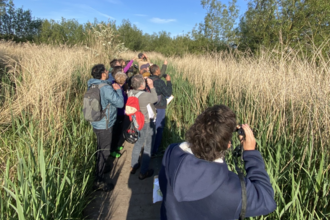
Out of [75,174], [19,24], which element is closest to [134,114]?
[75,174]

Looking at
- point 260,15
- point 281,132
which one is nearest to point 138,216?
point 281,132

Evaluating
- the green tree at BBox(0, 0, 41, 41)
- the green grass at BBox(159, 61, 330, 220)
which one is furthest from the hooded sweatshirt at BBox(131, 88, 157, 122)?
the green tree at BBox(0, 0, 41, 41)

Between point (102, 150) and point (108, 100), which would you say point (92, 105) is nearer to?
point (108, 100)

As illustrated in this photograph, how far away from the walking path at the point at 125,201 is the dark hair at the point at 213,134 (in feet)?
5.36

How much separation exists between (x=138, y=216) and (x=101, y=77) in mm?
2115

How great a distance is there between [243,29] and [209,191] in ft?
35.7

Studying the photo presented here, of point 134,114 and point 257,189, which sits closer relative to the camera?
point 257,189

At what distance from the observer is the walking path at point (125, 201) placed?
220 cm

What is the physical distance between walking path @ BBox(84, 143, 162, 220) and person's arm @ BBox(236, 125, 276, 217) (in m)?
1.58

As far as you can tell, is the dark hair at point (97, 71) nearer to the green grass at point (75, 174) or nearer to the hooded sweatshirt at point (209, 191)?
the green grass at point (75, 174)

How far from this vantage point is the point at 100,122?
2625mm

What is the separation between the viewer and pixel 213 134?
1.06 metres

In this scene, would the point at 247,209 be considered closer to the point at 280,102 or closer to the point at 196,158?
the point at 196,158

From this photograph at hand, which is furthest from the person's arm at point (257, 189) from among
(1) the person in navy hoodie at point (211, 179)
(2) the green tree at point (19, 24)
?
(2) the green tree at point (19, 24)
